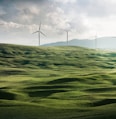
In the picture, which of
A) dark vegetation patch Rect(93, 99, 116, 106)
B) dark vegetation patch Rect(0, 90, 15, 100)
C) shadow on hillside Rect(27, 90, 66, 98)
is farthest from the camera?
shadow on hillside Rect(27, 90, 66, 98)

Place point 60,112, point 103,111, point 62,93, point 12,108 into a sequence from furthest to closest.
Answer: point 62,93
point 12,108
point 60,112
point 103,111

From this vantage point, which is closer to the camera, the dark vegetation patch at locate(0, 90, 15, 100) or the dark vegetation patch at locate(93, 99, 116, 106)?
the dark vegetation patch at locate(93, 99, 116, 106)

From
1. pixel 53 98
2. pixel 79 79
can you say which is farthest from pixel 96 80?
pixel 53 98

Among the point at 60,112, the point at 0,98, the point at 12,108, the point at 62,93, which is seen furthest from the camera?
the point at 62,93

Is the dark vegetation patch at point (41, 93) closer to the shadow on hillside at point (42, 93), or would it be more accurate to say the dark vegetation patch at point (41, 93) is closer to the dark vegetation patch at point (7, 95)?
the shadow on hillside at point (42, 93)

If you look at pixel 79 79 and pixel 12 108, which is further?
pixel 79 79

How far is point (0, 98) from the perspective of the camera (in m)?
89.1

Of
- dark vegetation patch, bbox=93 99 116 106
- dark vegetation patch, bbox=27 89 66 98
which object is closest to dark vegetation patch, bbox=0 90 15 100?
dark vegetation patch, bbox=27 89 66 98

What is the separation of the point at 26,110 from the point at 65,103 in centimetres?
1441

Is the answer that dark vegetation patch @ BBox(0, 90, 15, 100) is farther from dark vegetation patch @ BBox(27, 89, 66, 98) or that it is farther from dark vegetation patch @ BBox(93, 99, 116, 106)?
dark vegetation patch @ BBox(93, 99, 116, 106)

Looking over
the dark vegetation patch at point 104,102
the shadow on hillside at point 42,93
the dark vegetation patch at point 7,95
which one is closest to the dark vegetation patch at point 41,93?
the shadow on hillside at point 42,93

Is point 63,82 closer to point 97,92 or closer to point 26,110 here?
point 97,92

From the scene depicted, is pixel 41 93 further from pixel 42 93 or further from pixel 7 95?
pixel 7 95

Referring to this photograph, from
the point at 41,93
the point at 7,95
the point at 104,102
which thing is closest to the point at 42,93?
the point at 41,93
